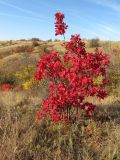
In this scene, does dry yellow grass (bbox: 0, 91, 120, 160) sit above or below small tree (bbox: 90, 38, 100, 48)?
below

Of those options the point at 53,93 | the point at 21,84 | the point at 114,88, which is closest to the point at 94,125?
the point at 53,93

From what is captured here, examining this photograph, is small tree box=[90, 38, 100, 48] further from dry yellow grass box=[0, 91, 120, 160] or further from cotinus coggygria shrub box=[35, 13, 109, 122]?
dry yellow grass box=[0, 91, 120, 160]

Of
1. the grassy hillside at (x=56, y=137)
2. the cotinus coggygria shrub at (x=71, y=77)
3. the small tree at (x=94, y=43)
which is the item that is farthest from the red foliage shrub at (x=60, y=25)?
the small tree at (x=94, y=43)

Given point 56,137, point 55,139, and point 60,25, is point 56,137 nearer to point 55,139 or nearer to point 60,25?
point 55,139

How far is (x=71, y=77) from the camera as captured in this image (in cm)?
946

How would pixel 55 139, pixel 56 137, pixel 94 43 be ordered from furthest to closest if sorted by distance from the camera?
1. pixel 94 43
2. pixel 56 137
3. pixel 55 139

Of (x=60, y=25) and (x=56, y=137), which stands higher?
(x=60, y=25)

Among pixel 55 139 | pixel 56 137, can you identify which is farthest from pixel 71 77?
pixel 55 139

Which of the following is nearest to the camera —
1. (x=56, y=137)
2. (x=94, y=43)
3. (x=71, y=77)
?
(x=56, y=137)

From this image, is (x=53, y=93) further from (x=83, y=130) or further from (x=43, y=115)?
(x=83, y=130)

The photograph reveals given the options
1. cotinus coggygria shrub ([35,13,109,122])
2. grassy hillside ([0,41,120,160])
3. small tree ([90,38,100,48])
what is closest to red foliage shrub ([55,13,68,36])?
cotinus coggygria shrub ([35,13,109,122])

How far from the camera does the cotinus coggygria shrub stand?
9492 millimetres

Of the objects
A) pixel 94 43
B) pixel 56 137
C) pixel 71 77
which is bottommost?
pixel 56 137

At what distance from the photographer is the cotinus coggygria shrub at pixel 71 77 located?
9.49 metres
